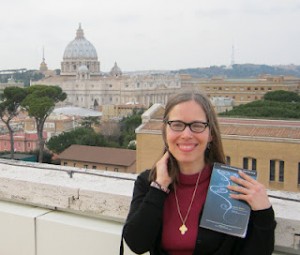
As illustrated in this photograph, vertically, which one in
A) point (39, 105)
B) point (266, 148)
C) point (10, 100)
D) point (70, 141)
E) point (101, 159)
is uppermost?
point (10, 100)

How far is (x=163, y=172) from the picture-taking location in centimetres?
129

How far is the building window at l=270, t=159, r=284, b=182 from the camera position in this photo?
1388cm

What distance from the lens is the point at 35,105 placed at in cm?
2253

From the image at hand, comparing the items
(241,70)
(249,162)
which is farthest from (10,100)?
(241,70)

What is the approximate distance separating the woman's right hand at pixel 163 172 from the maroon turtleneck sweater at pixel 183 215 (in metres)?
0.04

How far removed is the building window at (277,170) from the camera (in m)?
13.9

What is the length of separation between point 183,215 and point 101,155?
17.5 metres

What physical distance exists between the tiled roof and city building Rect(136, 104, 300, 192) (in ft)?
9.70

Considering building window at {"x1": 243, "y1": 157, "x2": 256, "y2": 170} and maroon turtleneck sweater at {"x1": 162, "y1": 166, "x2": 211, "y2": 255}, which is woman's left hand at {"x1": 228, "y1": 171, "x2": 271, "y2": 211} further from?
building window at {"x1": 243, "y1": 157, "x2": 256, "y2": 170}

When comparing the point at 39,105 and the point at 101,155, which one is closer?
the point at 101,155

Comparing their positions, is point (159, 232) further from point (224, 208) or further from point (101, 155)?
point (101, 155)

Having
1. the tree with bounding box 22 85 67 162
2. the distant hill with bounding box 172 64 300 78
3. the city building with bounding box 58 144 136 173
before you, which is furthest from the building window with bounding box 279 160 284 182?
the distant hill with bounding box 172 64 300 78

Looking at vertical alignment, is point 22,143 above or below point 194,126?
below

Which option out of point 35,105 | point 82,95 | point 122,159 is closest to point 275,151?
point 122,159
